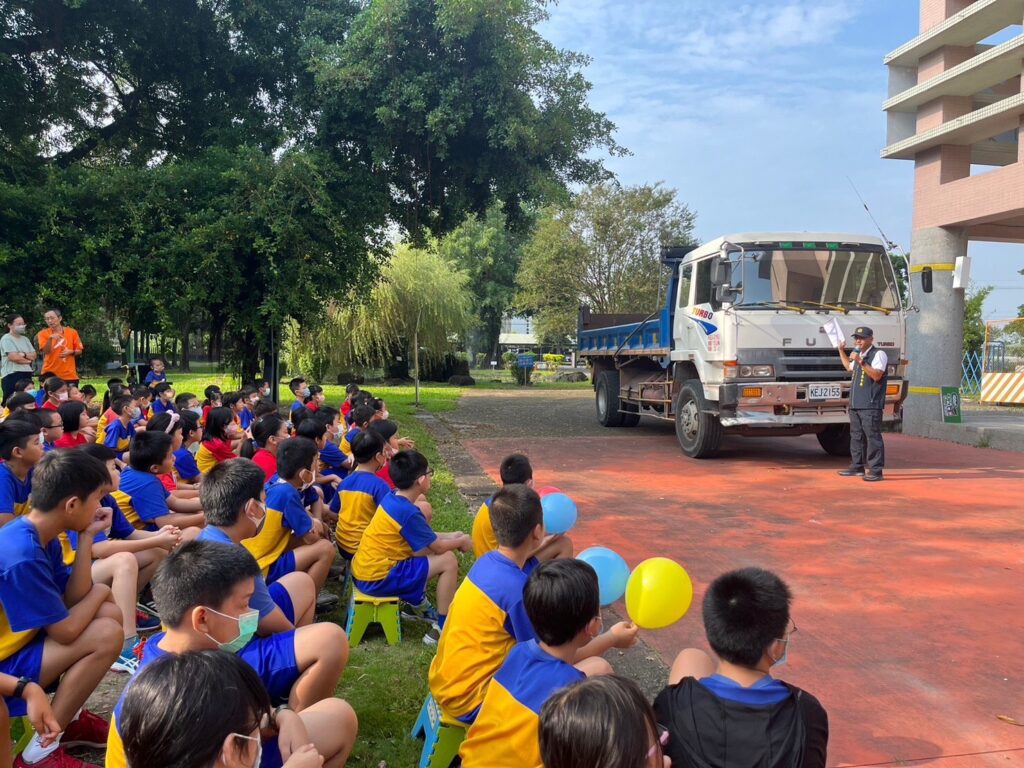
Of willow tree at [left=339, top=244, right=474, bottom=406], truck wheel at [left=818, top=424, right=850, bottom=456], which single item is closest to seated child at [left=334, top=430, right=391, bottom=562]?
truck wheel at [left=818, top=424, right=850, bottom=456]

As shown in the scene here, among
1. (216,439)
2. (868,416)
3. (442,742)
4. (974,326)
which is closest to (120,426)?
(216,439)

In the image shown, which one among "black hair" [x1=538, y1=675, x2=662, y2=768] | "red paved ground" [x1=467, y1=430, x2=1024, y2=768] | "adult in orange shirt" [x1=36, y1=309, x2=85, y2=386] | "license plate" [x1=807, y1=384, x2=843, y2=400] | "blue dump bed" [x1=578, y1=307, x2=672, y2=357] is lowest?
"red paved ground" [x1=467, y1=430, x2=1024, y2=768]

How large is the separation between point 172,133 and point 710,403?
12021 millimetres

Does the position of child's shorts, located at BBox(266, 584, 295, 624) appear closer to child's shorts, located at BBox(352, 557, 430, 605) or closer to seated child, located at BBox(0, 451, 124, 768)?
seated child, located at BBox(0, 451, 124, 768)

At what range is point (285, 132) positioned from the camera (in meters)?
14.2

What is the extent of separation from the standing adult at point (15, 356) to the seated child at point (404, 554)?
720 cm

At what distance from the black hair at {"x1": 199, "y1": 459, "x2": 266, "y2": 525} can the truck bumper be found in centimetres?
680

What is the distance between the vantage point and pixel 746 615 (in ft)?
7.01

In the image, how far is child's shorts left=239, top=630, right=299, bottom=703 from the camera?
273 cm

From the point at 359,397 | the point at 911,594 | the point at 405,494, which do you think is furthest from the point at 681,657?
the point at 359,397

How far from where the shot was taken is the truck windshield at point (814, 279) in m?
9.14

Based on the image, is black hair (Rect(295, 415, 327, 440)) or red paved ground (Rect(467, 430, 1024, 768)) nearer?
red paved ground (Rect(467, 430, 1024, 768))

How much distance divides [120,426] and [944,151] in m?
13.6

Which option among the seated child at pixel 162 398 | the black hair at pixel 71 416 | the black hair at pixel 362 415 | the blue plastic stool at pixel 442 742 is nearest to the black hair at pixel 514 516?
the blue plastic stool at pixel 442 742
